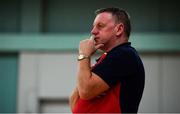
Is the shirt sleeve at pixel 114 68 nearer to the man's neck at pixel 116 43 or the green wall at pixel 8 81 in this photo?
the man's neck at pixel 116 43

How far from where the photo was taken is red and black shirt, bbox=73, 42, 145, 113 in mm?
1897

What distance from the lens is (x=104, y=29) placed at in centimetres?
201

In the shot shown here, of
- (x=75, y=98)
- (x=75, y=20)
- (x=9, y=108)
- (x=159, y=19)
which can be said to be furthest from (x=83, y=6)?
(x=75, y=98)

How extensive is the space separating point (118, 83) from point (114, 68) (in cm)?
6

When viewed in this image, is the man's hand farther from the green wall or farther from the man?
the green wall

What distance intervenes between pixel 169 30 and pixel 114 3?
0.76m

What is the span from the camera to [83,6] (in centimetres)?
621

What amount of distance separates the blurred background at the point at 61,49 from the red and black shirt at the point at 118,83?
388 cm

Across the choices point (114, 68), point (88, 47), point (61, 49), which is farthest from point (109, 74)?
point (61, 49)

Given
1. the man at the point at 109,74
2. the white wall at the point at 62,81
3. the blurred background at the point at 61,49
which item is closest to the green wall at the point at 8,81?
the blurred background at the point at 61,49

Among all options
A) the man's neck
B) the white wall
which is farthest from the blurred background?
the man's neck

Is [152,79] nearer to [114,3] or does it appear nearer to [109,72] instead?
[114,3]

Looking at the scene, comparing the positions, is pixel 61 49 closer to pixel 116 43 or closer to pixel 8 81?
pixel 8 81

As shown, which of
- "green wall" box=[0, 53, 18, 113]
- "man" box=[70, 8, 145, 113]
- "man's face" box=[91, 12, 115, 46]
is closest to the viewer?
"man" box=[70, 8, 145, 113]
